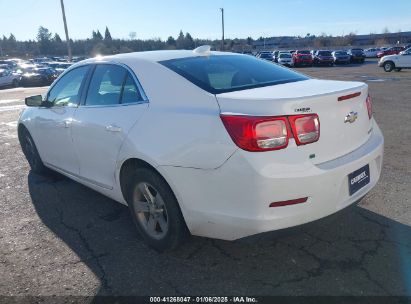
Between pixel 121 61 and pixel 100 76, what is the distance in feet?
1.15

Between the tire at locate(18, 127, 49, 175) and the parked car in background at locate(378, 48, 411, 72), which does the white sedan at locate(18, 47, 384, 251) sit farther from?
the parked car in background at locate(378, 48, 411, 72)

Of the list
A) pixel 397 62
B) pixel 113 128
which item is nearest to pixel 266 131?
pixel 113 128

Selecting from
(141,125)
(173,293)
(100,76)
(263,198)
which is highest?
(100,76)

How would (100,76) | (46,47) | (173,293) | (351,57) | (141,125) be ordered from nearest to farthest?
(173,293), (141,125), (100,76), (351,57), (46,47)

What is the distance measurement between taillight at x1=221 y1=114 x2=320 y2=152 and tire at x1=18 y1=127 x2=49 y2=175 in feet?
11.9

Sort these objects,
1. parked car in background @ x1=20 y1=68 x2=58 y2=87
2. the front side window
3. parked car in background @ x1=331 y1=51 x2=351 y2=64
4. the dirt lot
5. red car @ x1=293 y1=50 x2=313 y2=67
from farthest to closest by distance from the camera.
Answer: parked car in background @ x1=331 y1=51 x2=351 y2=64 < red car @ x1=293 y1=50 x2=313 y2=67 < parked car in background @ x1=20 y1=68 x2=58 y2=87 < the front side window < the dirt lot

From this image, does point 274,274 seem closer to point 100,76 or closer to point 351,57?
point 100,76

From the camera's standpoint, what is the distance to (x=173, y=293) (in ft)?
8.79

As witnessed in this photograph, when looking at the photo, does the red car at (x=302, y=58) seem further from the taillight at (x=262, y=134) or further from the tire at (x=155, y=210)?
the taillight at (x=262, y=134)

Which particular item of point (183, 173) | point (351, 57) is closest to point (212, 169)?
point (183, 173)

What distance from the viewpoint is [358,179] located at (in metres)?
2.85

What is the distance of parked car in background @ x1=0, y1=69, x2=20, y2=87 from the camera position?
26.4 metres

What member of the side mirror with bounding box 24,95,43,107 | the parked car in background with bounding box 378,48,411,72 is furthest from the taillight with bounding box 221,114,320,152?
the parked car in background with bounding box 378,48,411,72

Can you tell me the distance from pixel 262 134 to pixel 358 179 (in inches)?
37.6
